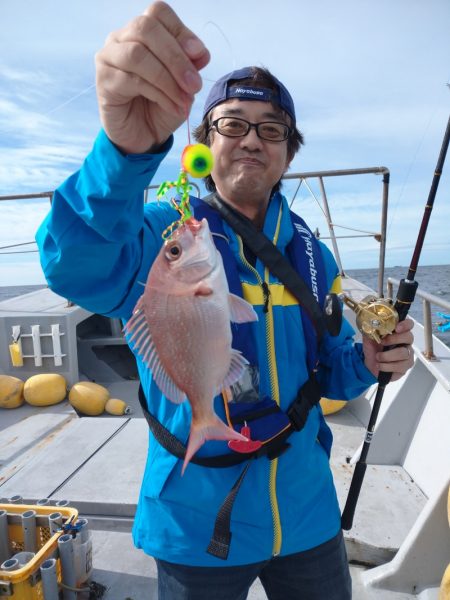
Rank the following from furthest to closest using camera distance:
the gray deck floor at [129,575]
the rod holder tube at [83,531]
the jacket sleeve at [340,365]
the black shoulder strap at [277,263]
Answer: the gray deck floor at [129,575] → the rod holder tube at [83,531] → the jacket sleeve at [340,365] → the black shoulder strap at [277,263]

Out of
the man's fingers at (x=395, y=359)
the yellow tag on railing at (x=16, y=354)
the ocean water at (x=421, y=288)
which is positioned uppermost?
the man's fingers at (x=395, y=359)

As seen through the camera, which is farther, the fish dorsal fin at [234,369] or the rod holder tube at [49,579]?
the rod holder tube at [49,579]

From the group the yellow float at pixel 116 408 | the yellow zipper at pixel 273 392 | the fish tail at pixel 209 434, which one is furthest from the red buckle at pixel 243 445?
the yellow float at pixel 116 408

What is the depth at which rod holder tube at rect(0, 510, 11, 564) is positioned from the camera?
235 centimetres

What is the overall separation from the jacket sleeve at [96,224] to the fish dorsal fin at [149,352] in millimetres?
190

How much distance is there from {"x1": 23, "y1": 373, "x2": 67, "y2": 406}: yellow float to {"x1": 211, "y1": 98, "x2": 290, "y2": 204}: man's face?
419cm

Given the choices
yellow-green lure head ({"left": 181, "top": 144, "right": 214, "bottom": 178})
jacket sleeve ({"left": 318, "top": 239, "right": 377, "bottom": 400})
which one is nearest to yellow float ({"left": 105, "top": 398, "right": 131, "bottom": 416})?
jacket sleeve ({"left": 318, "top": 239, "right": 377, "bottom": 400})

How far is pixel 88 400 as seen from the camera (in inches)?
198

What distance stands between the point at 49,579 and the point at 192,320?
5.63ft

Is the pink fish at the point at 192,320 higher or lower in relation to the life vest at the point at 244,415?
higher

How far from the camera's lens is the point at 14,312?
5.72 meters

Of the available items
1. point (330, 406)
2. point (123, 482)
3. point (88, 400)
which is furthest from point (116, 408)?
point (330, 406)

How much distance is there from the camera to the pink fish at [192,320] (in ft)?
3.84

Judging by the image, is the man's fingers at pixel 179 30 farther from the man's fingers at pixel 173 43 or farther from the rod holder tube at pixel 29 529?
the rod holder tube at pixel 29 529
